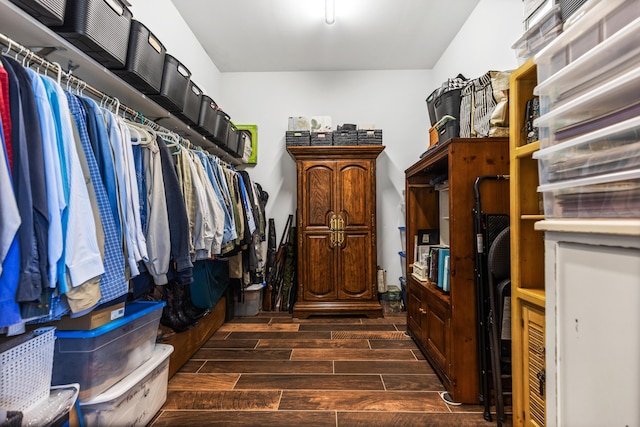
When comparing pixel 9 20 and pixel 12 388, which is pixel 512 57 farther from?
pixel 12 388

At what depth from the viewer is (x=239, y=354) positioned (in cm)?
240

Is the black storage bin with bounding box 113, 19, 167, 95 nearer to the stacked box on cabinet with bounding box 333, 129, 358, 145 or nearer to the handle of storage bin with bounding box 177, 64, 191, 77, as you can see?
the handle of storage bin with bounding box 177, 64, 191, 77

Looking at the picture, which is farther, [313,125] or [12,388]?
[313,125]

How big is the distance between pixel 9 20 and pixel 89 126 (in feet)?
1.39

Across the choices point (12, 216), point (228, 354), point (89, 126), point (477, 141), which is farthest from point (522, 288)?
point (228, 354)

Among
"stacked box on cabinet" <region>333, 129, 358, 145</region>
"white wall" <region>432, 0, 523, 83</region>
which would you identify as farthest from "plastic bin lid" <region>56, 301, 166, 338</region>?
"white wall" <region>432, 0, 523, 83</region>

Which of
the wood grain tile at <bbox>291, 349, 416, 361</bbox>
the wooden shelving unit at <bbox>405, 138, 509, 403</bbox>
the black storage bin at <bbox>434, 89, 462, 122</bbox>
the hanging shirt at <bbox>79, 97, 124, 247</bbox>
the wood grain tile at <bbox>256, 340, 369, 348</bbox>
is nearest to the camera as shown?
the hanging shirt at <bbox>79, 97, 124, 247</bbox>

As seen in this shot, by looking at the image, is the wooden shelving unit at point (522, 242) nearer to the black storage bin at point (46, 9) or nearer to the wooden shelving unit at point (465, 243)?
the wooden shelving unit at point (465, 243)

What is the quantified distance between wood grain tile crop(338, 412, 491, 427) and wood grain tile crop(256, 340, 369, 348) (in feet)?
2.94

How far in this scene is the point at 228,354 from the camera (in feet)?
7.88

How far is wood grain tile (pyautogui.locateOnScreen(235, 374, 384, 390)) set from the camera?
192 cm

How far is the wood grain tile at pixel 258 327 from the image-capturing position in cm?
294

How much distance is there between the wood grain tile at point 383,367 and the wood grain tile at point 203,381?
0.72 meters

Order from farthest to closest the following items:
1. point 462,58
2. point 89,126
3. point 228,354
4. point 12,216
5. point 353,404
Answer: point 462,58 < point 228,354 < point 353,404 < point 89,126 < point 12,216
